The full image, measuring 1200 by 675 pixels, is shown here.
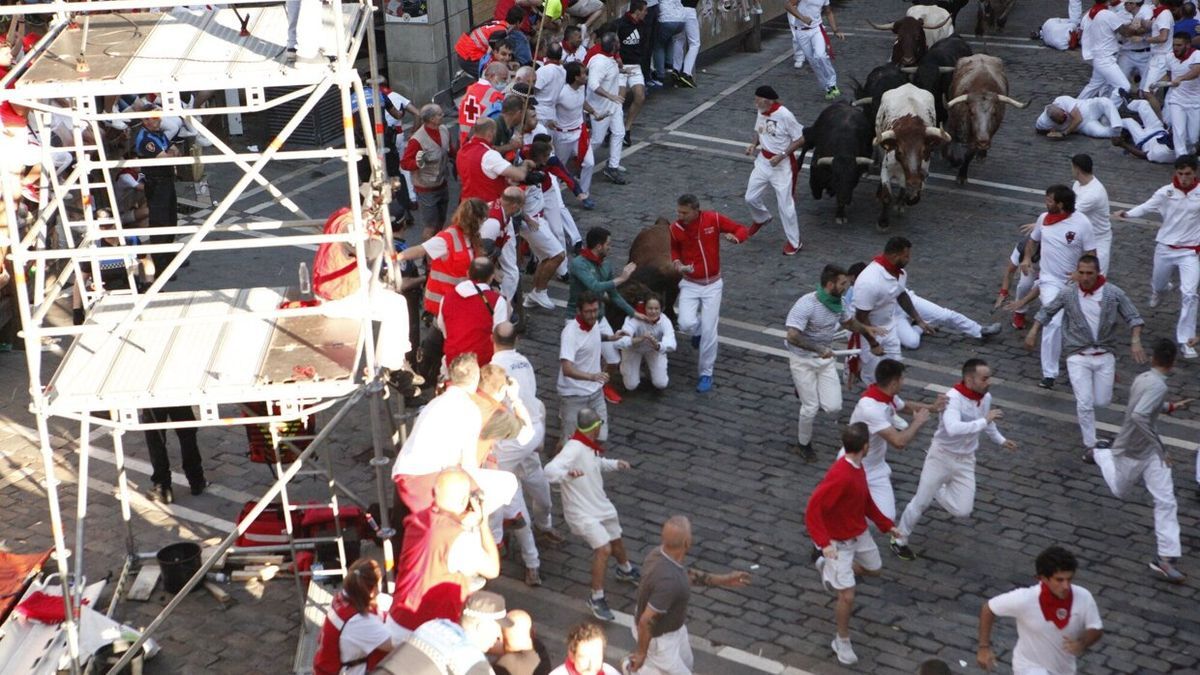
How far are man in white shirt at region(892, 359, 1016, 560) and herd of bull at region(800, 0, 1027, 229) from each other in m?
7.18

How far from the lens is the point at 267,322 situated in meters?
9.60

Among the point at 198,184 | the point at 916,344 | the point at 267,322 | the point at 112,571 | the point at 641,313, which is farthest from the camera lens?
the point at 198,184

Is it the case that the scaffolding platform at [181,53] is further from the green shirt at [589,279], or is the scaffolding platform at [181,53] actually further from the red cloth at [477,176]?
the red cloth at [477,176]

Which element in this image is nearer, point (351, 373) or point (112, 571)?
point (351, 373)

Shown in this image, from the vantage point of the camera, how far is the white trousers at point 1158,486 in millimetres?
11320

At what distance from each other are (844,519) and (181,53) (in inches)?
209

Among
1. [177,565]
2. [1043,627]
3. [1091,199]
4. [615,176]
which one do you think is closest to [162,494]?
[177,565]

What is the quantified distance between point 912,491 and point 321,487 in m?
4.98

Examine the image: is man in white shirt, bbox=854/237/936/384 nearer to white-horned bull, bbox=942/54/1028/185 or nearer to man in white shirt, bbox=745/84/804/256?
man in white shirt, bbox=745/84/804/256

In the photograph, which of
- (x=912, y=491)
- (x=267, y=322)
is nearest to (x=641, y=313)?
(x=912, y=491)

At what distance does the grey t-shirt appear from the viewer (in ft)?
30.1

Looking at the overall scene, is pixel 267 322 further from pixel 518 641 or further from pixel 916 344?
pixel 916 344

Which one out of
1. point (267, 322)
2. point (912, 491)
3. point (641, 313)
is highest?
point (267, 322)

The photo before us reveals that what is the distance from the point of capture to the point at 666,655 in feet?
30.7
